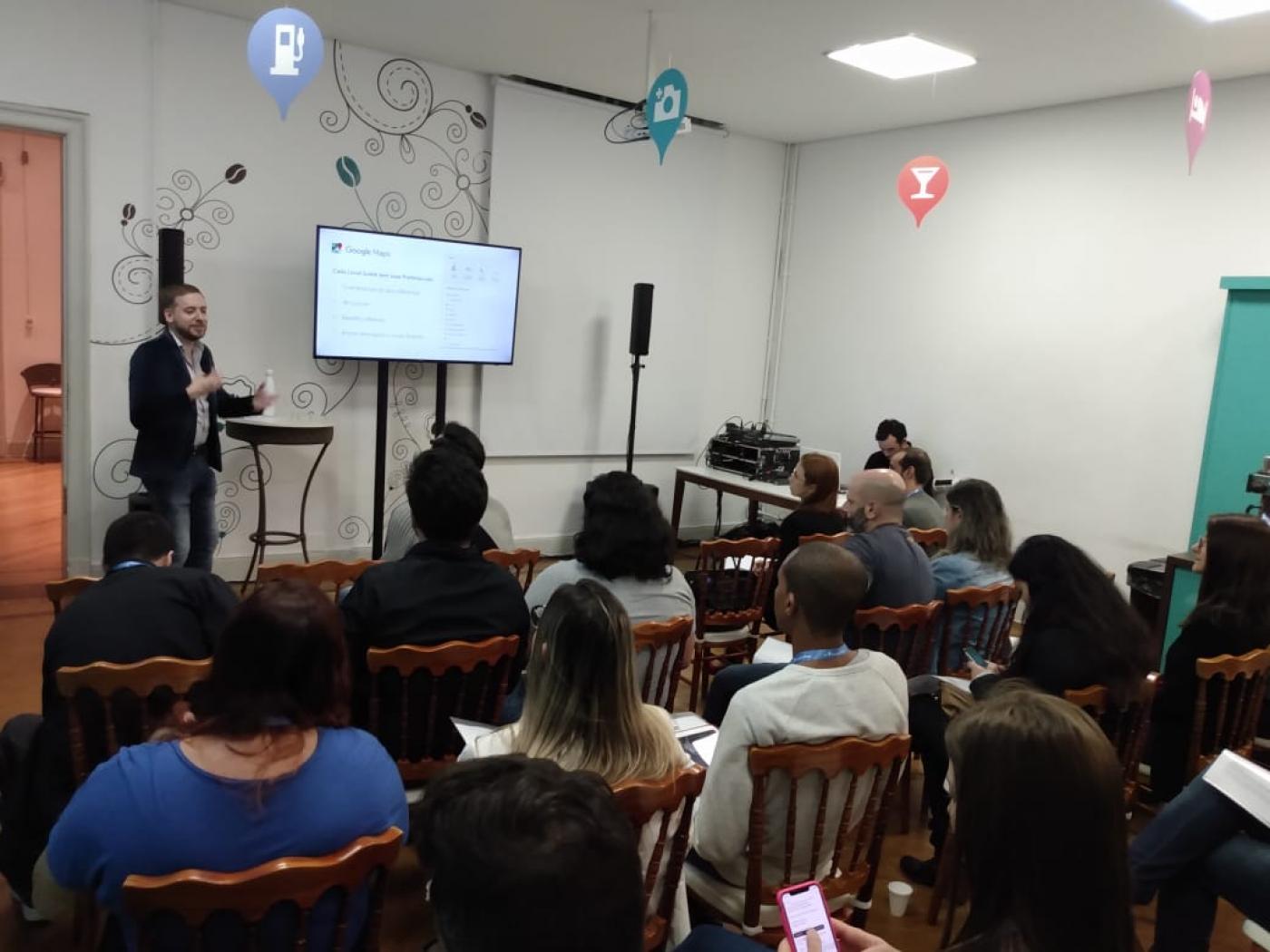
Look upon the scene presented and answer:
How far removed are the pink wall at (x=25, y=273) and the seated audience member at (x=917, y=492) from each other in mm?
7140

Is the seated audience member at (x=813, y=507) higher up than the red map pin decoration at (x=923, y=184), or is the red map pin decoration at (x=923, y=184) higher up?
the red map pin decoration at (x=923, y=184)

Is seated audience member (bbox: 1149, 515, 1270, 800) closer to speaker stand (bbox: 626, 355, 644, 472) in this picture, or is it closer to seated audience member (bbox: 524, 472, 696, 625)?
seated audience member (bbox: 524, 472, 696, 625)

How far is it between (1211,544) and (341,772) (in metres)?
2.54

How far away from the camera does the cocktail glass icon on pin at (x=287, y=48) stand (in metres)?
3.27

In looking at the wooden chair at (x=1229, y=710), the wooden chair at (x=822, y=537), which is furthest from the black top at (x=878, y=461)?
the wooden chair at (x=1229, y=710)

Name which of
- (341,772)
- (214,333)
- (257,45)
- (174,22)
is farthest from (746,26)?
(341,772)

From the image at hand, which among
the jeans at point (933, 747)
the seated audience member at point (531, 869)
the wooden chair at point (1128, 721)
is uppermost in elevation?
the seated audience member at point (531, 869)

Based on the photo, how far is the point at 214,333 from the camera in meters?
4.91

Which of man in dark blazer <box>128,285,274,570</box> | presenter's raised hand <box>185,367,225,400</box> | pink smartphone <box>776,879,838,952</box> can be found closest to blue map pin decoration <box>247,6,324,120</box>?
man in dark blazer <box>128,285,274,570</box>

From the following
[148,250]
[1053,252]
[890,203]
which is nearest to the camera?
[148,250]

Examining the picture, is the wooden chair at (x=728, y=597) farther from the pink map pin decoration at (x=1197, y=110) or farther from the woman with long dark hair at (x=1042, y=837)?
the woman with long dark hair at (x=1042, y=837)

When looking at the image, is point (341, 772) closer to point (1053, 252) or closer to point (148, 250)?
point (148, 250)

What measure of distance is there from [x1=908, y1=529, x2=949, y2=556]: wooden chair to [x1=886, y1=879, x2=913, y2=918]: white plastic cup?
171 centimetres

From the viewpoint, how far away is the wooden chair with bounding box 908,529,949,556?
13.0 ft
